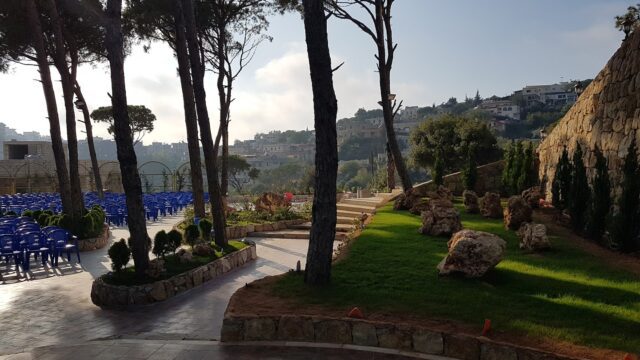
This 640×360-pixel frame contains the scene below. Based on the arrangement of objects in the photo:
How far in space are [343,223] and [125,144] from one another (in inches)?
346

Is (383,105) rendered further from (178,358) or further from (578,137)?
(178,358)

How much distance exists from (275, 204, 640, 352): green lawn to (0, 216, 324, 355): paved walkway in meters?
1.30

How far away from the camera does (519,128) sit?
3002 inches

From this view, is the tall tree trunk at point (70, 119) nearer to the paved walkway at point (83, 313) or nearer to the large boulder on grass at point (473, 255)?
the paved walkway at point (83, 313)

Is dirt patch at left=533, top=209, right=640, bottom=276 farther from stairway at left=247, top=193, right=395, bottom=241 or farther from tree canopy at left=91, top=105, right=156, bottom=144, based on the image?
tree canopy at left=91, top=105, right=156, bottom=144

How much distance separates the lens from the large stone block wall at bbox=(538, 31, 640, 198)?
9.45 meters

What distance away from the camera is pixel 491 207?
476 inches

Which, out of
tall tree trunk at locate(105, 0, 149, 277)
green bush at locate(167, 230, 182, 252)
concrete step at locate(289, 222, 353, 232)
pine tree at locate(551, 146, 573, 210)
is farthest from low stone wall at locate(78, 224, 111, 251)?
pine tree at locate(551, 146, 573, 210)

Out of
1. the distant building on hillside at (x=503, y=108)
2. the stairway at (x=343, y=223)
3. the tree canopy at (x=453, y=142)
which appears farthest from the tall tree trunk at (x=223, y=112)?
the distant building on hillside at (x=503, y=108)

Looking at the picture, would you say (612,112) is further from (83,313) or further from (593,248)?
(83,313)

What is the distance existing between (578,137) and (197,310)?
33.9ft

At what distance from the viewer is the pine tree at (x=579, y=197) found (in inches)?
395

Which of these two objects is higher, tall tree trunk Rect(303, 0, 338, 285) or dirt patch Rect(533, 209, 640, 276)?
tall tree trunk Rect(303, 0, 338, 285)

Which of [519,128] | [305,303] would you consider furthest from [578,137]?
[519,128]
